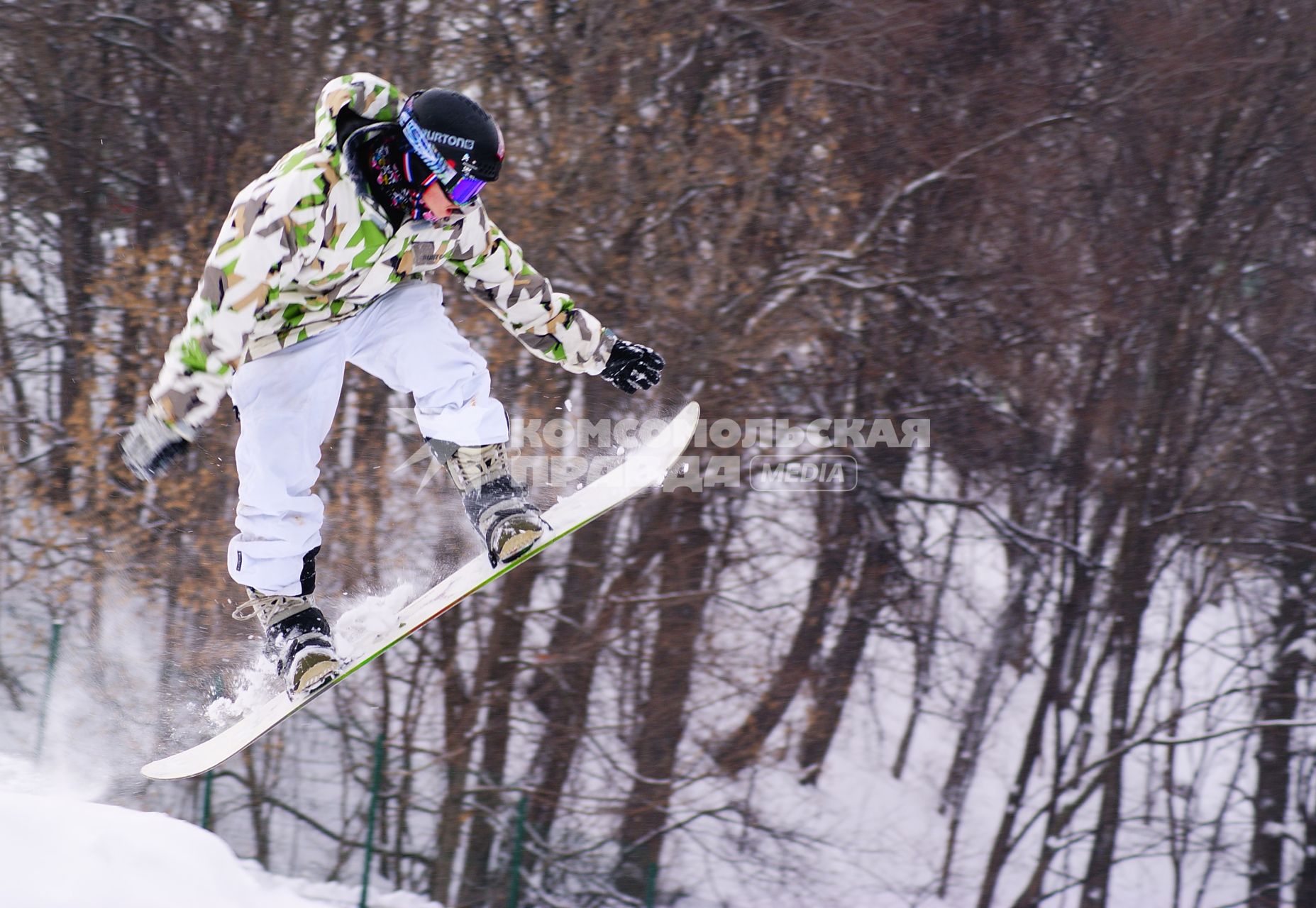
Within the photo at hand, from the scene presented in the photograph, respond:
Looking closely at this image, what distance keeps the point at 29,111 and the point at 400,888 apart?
19.9 feet

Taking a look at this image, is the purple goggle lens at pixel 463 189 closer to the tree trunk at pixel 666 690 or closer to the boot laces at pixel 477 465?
the boot laces at pixel 477 465

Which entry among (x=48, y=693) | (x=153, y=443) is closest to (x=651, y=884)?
(x=48, y=693)

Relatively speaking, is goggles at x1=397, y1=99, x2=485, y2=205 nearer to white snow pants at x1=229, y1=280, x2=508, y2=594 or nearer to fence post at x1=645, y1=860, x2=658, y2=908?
white snow pants at x1=229, y1=280, x2=508, y2=594

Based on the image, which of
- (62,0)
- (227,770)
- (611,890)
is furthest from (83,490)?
(611,890)

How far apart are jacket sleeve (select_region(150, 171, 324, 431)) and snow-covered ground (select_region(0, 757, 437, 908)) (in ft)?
5.32

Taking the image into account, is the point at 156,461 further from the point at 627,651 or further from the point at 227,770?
the point at 227,770

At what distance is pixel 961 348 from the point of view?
7.15m

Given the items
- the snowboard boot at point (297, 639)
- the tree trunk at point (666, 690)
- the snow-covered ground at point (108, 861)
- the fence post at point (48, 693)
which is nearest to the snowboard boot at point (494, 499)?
the snowboard boot at point (297, 639)

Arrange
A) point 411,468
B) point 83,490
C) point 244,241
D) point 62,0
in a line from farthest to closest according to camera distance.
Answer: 1. point 62,0
2. point 83,490
3. point 411,468
4. point 244,241

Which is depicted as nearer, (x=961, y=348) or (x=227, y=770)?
(x=961, y=348)

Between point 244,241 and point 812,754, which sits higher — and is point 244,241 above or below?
above

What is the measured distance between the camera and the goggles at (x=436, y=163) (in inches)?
94.0

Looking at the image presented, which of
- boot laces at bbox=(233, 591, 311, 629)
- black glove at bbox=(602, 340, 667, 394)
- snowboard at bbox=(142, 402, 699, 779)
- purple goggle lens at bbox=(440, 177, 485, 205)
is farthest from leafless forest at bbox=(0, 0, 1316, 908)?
purple goggle lens at bbox=(440, 177, 485, 205)

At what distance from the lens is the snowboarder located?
7.84 ft
